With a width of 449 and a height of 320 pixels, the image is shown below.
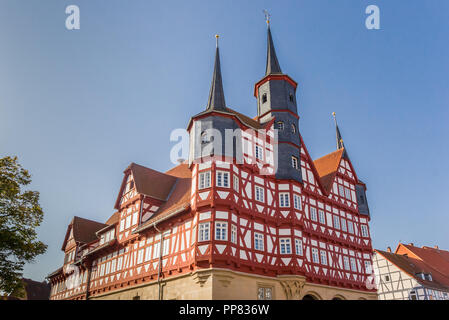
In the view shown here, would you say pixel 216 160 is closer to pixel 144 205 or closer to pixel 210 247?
pixel 210 247

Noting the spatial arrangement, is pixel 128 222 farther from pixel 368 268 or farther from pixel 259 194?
pixel 368 268

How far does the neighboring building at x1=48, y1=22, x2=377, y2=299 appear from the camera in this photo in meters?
23.5

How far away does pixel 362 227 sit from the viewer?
36.3m

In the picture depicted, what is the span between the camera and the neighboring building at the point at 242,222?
2352 centimetres

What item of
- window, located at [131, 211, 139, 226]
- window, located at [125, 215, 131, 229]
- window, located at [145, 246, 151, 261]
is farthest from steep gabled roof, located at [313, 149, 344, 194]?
window, located at [125, 215, 131, 229]

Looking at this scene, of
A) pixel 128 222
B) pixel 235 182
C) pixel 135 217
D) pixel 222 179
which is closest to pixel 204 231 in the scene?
pixel 222 179

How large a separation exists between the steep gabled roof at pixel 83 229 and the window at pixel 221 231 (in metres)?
23.5

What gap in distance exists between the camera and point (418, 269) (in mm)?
46844

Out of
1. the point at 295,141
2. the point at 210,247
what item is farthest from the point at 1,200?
the point at 295,141

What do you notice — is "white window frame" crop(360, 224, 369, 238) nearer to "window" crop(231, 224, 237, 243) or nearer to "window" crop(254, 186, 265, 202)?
"window" crop(254, 186, 265, 202)

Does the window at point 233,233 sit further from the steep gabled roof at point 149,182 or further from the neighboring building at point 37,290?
the neighboring building at point 37,290

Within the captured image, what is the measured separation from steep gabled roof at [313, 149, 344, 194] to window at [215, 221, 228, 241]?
42.4ft

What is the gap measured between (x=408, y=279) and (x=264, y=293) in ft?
89.9

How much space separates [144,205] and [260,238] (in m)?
10.4
